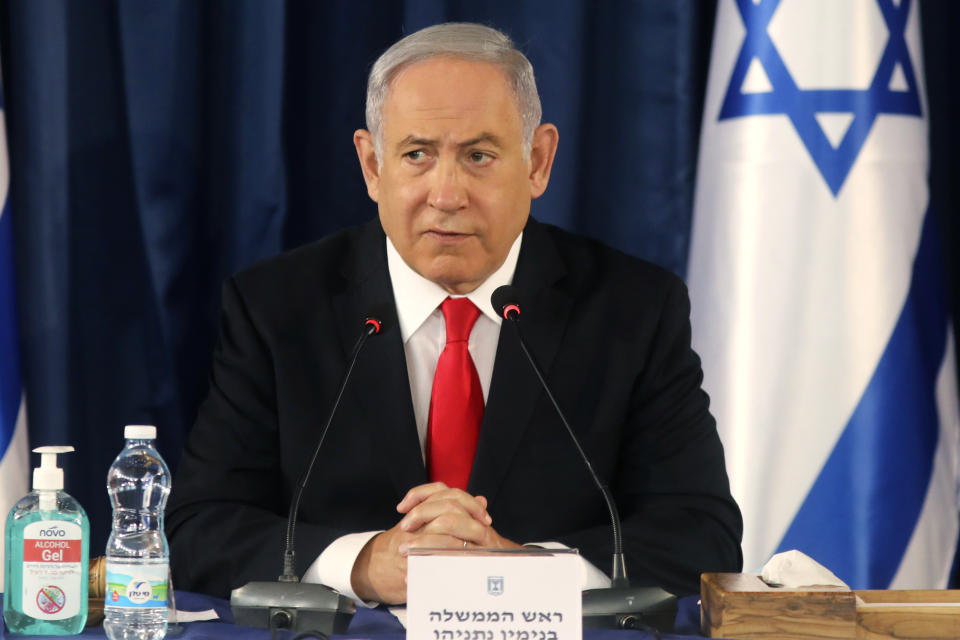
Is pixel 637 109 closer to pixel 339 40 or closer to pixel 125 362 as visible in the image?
pixel 339 40

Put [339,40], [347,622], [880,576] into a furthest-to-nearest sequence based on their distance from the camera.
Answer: [339,40] < [880,576] < [347,622]

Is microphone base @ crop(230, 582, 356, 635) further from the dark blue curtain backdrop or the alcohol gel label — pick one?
the dark blue curtain backdrop

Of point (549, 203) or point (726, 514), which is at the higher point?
point (549, 203)

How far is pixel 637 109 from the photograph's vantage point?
3.03 metres

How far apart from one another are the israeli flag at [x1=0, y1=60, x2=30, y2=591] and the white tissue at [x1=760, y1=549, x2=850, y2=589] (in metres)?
1.66

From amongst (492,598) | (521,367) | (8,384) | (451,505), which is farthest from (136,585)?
(8,384)

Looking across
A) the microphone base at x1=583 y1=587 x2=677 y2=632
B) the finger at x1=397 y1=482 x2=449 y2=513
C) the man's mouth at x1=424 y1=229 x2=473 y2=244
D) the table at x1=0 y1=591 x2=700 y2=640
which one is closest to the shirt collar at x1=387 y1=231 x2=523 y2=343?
the man's mouth at x1=424 y1=229 x2=473 y2=244

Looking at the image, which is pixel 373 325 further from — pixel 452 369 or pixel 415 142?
pixel 415 142

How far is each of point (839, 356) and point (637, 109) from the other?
82 centimetres

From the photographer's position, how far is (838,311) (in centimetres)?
269

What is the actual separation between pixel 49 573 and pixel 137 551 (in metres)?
0.13

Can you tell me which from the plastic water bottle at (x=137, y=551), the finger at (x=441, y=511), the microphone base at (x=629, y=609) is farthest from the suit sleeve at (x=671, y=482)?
the plastic water bottle at (x=137, y=551)

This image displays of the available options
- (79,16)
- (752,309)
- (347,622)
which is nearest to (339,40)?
(79,16)

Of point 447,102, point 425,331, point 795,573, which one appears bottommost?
point 795,573
